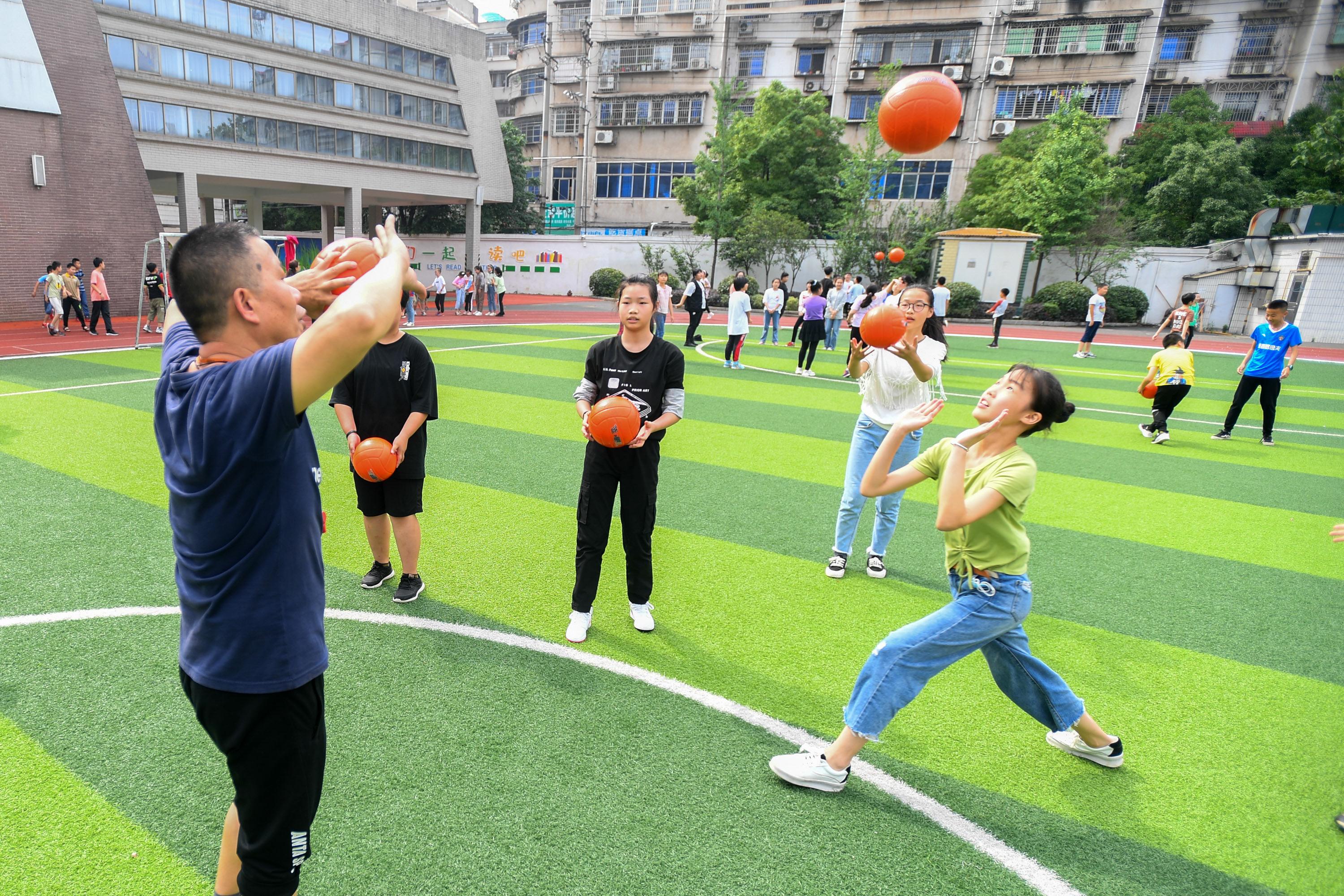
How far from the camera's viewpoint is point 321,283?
2.09m

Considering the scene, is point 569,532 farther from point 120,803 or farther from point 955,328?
point 955,328

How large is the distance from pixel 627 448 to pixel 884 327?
1715 mm

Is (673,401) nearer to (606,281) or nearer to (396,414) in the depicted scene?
(396,414)

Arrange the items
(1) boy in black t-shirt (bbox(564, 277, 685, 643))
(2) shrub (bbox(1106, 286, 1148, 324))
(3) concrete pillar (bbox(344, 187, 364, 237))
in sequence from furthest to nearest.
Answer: (3) concrete pillar (bbox(344, 187, 364, 237)) < (2) shrub (bbox(1106, 286, 1148, 324)) < (1) boy in black t-shirt (bbox(564, 277, 685, 643))

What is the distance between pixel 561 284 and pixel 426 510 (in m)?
39.4

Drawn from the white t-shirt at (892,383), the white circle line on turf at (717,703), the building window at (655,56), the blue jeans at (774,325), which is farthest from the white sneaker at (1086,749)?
the building window at (655,56)

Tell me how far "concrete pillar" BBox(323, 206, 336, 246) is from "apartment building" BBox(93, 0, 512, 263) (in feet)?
0.33

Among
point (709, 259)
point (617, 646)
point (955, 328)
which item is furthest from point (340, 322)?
point (709, 259)

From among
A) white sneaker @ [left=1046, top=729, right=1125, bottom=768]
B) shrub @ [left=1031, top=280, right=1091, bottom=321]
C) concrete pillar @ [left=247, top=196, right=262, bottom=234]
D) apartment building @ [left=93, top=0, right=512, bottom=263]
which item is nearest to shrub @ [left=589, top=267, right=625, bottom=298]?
apartment building @ [left=93, top=0, right=512, bottom=263]

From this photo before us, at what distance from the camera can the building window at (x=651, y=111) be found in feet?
171

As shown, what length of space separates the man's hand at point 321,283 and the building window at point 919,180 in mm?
49404

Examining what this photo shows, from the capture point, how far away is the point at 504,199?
4509cm

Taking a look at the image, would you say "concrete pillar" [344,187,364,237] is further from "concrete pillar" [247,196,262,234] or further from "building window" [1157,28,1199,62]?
"building window" [1157,28,1199,62]

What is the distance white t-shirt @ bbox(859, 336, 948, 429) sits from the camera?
5.55 meters
